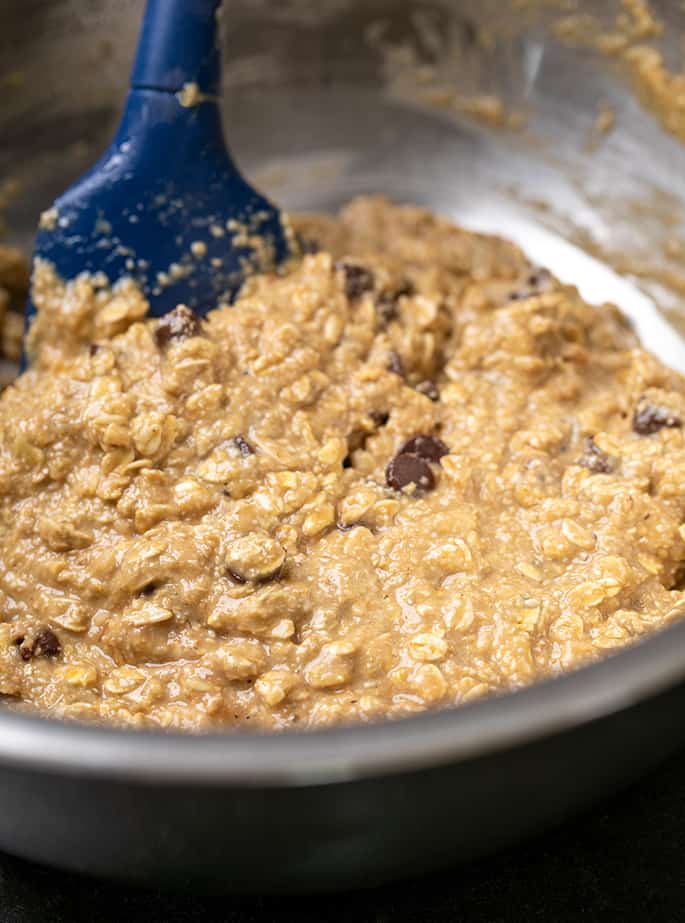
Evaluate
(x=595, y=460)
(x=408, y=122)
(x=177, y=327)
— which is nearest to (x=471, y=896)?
(x=595, y=460)

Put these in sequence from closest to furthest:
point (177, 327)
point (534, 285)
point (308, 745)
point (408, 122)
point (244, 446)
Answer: point (308, 745), point (244, 446), point (177, 327), point (534, 285), point (408, 122)

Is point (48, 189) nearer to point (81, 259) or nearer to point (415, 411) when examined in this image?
point (81, 259)

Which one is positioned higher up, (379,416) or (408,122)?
(408,122)

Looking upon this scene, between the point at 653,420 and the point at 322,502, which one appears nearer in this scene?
the point at 322,502

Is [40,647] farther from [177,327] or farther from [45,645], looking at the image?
[177,327]

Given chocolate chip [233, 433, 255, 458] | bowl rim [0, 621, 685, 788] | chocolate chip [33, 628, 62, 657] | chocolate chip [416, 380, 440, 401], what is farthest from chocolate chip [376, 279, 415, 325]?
bowl rim [0, 621, 685, 788]

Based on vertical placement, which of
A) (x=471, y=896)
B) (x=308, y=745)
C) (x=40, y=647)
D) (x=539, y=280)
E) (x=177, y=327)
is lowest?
(x=471, y=896)

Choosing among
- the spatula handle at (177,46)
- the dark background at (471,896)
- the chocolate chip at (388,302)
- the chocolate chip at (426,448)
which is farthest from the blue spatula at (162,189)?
the dark background at (471,896)

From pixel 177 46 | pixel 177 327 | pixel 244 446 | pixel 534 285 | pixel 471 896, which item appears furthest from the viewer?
pixel 534 285

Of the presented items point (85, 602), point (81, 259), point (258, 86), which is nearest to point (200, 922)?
point (85, 602)
